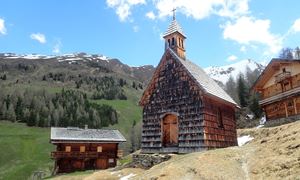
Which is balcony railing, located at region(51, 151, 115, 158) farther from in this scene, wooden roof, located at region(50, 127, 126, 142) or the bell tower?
the bell tower

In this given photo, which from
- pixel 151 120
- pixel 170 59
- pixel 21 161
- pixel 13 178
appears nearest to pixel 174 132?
pixel 151 120

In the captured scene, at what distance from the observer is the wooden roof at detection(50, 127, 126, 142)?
52.5 meters

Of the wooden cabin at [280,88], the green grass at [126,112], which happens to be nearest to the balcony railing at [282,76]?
the wooden cabin at [280,88]

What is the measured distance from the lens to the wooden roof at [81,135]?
52.5 m

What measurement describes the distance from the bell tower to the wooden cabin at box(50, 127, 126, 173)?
28.5m

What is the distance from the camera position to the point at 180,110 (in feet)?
91.1

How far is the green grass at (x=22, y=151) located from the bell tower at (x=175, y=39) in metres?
46.3

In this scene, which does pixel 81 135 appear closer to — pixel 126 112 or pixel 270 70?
pixel 270 70

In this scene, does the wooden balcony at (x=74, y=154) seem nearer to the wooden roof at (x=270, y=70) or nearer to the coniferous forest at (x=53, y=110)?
the wooden roof at (x=270, y=70)

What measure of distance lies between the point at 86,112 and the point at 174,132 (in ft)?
355

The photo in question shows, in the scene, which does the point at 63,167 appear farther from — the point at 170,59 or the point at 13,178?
the point at 170,59

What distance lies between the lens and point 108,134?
57.7 m

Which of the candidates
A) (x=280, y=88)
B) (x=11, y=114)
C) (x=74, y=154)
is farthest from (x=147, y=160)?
(x=11, y=114)

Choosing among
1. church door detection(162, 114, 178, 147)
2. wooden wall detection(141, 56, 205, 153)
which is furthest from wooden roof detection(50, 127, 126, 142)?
church door detection(162, 114, 178, 147)
